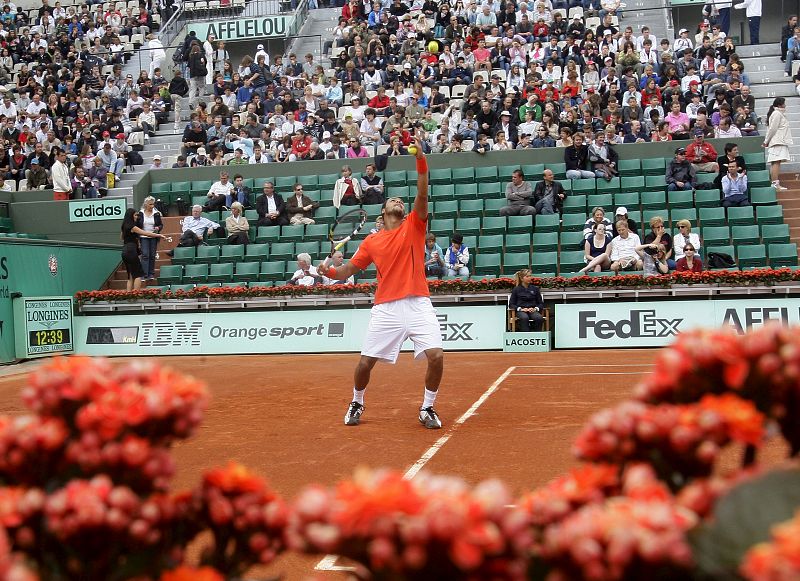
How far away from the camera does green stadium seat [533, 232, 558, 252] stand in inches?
741

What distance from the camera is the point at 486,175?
2117 centimetres

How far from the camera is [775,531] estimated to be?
1258 mm

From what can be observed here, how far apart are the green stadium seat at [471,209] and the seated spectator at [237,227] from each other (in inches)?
195

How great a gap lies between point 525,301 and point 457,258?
2.49 m

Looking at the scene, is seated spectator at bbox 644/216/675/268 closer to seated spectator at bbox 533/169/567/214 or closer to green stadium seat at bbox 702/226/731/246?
green stadium seat at bbox 702/226/731/246

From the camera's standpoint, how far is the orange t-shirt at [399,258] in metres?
8.30

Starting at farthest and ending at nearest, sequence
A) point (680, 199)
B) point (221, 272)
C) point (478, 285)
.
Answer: point (221, 272), point (680, 199), point (478, 285)

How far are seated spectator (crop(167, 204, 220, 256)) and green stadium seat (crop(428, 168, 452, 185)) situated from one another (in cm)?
516

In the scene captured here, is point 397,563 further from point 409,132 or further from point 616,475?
point 409,132

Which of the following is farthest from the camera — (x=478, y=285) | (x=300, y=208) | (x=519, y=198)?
(x=300, y=208)

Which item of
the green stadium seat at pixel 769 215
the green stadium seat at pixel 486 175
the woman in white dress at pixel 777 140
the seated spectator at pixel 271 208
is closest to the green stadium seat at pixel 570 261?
the green stadium seat at pixel 486 175

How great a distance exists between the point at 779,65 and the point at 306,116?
12936 mm

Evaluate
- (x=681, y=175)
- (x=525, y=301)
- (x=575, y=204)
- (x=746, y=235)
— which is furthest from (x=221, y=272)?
(x=746, y=235)

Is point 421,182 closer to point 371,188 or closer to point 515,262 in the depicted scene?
point 515,262
